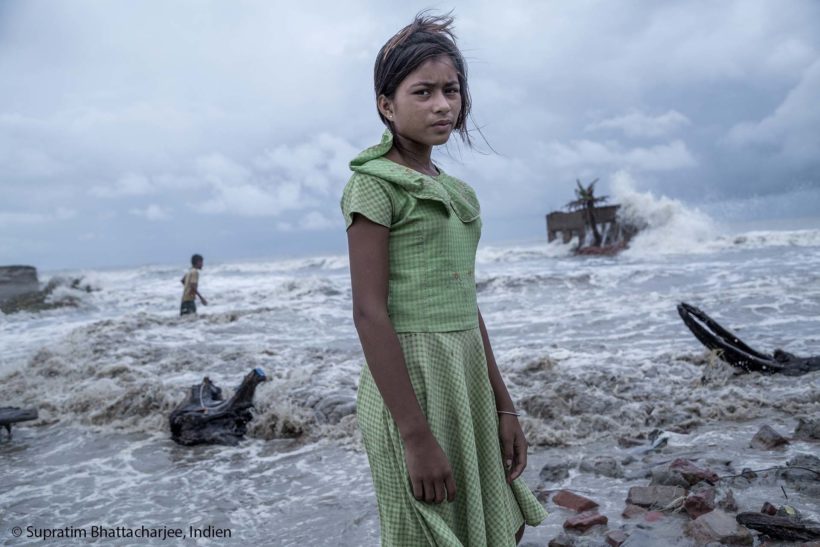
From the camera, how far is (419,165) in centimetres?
134

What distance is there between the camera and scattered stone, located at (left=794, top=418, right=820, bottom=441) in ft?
11.3

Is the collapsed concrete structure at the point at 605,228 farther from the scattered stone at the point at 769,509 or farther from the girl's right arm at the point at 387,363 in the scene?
the girl's right arm at the point at 387,363

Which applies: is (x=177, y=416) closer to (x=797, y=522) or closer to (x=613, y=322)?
(x=797, y=522)

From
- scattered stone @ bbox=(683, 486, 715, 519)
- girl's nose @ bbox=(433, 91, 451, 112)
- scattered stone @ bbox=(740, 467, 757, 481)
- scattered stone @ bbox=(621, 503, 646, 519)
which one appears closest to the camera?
girl's nose @ bbox=(433, 91, 451, 112)

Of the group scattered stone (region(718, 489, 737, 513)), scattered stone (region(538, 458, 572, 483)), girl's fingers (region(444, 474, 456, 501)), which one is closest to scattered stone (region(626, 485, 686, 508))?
scattered stone (region(718, 489, 737, 513))

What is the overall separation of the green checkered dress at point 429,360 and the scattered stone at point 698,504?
5.20ft

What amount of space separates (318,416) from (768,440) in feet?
10.1

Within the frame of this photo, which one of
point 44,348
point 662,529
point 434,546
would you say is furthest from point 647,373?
point 44,348

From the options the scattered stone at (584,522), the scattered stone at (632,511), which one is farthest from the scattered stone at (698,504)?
the scattered stone at (584,522)

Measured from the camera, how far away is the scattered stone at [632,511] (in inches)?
103

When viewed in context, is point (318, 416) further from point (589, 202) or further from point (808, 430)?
point (589, 202)

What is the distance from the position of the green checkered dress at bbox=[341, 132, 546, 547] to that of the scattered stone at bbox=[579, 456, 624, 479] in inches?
83.3

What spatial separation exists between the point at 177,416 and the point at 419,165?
3.83m

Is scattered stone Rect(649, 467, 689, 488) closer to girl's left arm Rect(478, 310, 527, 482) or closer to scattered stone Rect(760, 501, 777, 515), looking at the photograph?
scattered stone Rect(760, 501, 777, 515)
